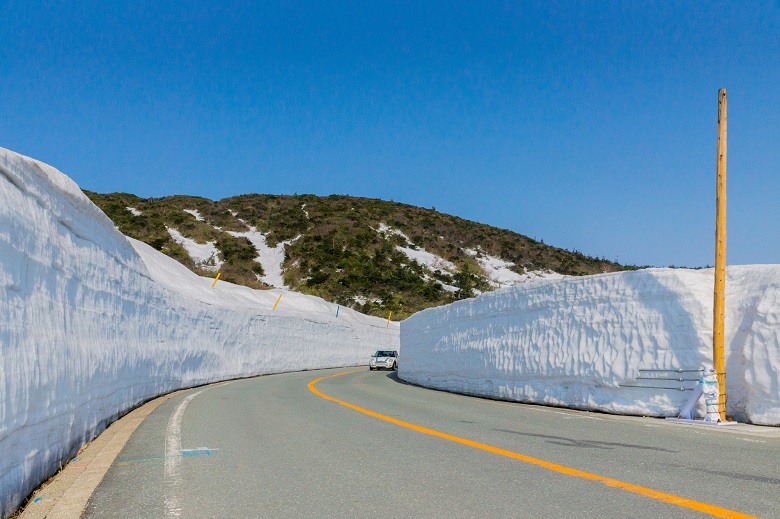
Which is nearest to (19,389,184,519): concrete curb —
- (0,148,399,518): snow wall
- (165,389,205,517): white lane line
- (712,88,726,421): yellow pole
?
(0,148,399,518): snow wall

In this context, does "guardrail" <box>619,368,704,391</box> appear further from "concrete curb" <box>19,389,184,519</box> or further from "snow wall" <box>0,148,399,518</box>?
"snow wall" <box>0,148,399,518</box>

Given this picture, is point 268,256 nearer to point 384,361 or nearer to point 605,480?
point 384,361

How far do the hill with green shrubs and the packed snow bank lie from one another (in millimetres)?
43537

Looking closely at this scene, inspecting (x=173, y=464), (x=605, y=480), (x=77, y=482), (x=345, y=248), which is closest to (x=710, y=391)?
(x=605, y=480)

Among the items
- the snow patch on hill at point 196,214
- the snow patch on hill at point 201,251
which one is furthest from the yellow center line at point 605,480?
the snow patch on hill at point 196,214

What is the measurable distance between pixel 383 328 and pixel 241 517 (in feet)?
157

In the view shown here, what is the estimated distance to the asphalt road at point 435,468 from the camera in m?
5.16

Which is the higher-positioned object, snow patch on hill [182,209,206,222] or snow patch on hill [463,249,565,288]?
snow patch on hill [182,209,206,222]

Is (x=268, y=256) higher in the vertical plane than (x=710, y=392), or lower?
higher

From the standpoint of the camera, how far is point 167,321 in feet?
62.4

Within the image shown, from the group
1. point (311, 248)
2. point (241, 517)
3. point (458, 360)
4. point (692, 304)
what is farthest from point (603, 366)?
point (311, 248)

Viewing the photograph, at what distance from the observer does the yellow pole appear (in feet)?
35.1

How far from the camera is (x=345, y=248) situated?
251 ft

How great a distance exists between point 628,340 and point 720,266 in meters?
2.21
